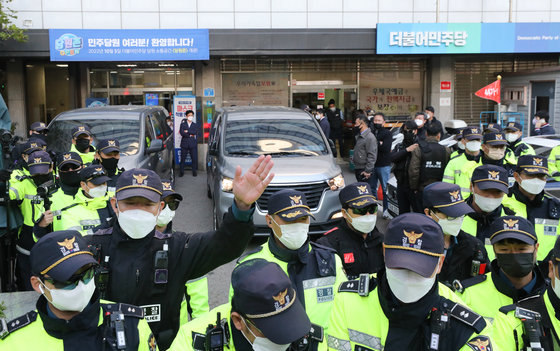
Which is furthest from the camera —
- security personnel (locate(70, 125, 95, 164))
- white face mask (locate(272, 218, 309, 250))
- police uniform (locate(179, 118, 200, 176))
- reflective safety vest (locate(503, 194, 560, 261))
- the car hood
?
police uniform (locate(179, 118, 200, 176))

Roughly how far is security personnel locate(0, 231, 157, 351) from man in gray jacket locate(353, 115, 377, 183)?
28.1 ft

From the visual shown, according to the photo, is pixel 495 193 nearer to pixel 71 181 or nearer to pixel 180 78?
pixel 71 181

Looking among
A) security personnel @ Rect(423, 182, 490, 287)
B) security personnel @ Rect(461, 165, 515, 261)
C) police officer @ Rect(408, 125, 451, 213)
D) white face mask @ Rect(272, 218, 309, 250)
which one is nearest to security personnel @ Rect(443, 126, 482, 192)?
police officer @ Rect(408, 125, 451, 213)

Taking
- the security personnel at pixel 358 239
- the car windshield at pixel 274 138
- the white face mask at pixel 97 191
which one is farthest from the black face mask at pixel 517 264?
the car windshield at pixel 274 138

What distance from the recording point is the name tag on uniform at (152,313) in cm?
362

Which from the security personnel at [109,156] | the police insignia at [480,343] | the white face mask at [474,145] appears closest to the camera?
the police insignia at [480,343]

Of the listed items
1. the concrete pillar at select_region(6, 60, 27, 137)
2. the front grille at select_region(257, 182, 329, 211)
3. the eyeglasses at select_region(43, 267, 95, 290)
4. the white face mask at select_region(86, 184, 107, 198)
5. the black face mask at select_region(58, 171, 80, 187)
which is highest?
the concrete pillar at select_region(6, 60, 27, 137)

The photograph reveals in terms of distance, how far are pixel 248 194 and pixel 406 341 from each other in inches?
43.9

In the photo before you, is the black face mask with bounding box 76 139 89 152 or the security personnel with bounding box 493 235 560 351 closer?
the security personnel with bounding box 493 235 560 351

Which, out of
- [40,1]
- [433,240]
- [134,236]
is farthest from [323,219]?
[40,1]

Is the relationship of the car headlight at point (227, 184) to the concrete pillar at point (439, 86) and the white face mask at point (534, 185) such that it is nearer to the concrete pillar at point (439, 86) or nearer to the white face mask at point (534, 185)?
the white face mask at point (534, 185)

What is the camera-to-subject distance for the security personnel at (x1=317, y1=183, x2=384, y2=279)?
4.78m

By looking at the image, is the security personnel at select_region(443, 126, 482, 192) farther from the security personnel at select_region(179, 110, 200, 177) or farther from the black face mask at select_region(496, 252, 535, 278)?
the security personnel at select_region(179, 110, 200, 177)

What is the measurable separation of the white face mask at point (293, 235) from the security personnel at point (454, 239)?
3.37ft
